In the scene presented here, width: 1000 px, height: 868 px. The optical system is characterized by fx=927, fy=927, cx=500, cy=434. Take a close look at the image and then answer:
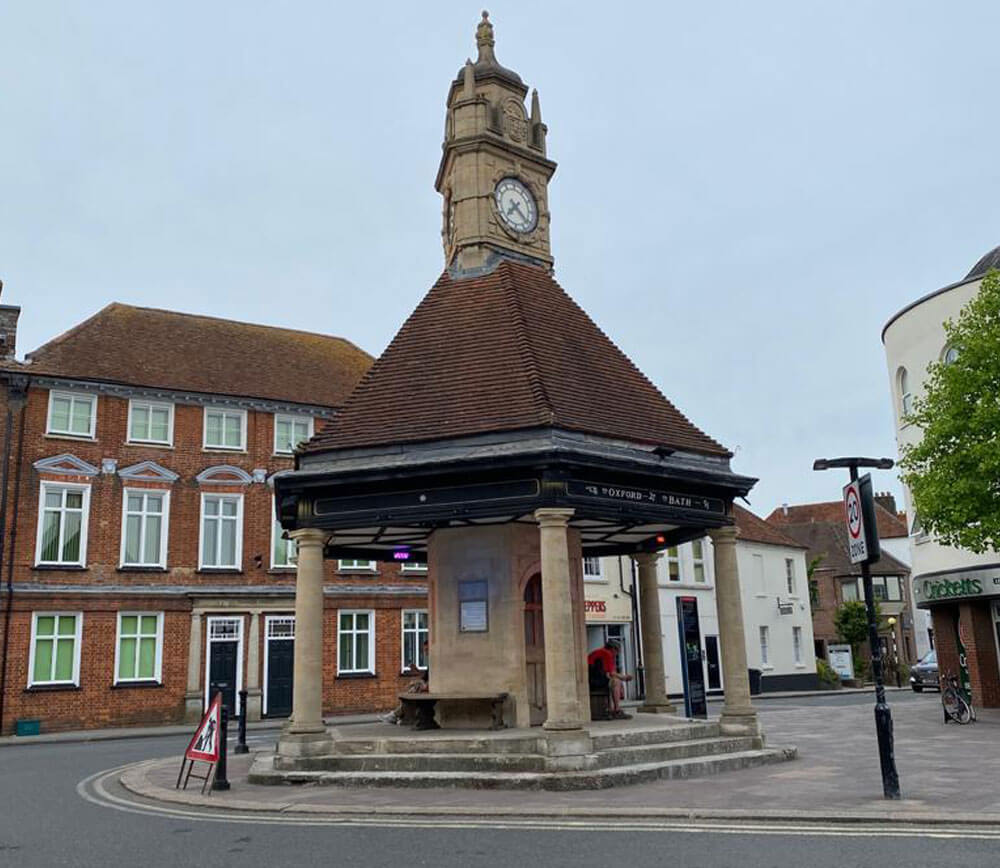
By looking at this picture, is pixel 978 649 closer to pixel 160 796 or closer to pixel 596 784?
pixel 596 784

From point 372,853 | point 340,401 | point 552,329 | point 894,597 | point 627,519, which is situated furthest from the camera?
point 894,597

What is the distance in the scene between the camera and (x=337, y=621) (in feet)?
109

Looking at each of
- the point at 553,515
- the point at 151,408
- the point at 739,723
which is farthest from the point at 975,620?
the point at 151,408

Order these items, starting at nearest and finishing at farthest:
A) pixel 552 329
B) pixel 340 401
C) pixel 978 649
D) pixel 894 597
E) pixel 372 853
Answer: pixel 372 853
pixel 552 329
pixel 978 649
pixel 340 401
pixel 894 597

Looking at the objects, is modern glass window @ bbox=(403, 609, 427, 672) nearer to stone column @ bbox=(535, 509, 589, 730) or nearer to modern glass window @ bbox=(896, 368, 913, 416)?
modern glass window @ bbox=(896, 368, 913, 416)

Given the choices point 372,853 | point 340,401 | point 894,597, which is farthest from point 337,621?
point 894,597

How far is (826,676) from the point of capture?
157ft

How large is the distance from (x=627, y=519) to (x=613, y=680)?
158 inches

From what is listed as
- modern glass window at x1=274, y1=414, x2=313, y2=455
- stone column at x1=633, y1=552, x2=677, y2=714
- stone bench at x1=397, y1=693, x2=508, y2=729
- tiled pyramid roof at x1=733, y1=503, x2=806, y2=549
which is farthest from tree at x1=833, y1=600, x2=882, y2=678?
stone bench at x1=397, y1=693, x2=508, y2=729

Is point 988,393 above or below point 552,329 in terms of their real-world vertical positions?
below

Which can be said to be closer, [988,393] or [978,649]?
[988,393]

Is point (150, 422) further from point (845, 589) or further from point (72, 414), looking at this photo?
point (845, 589)

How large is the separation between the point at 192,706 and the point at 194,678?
0.89 m

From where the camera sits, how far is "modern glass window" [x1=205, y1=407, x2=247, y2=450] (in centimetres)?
3256
